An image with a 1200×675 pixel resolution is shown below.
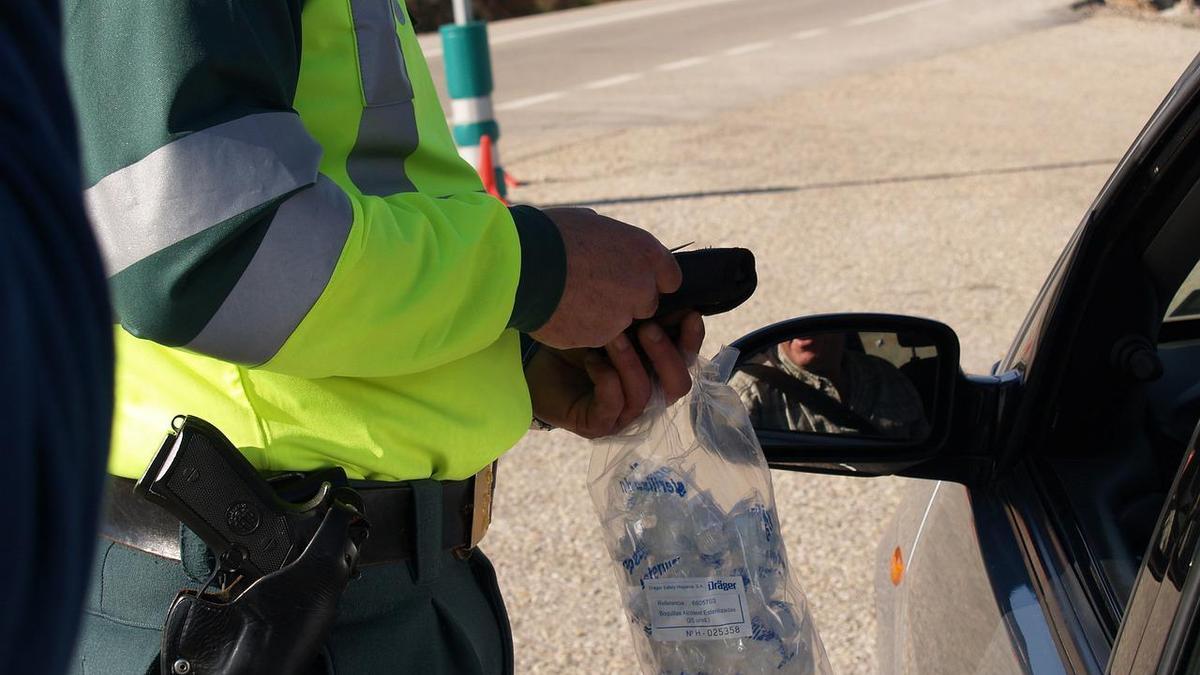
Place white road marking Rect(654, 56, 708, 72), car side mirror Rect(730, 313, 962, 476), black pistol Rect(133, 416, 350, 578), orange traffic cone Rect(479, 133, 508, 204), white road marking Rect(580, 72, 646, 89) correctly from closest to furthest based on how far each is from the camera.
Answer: black pistol Rect(133, 416, 350, 578) → car side mirror Rect(730, 313, 962, 476) → orange traffic cone Rect(479, 133, 508, 204) → white road marking Rect(580, 72, 646, 89) → white road marking Rect(654, 56, 708, 72)

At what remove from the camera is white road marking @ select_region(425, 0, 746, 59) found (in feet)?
58.5

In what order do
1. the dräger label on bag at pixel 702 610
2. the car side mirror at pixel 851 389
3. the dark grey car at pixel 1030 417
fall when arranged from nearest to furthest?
the dräger label on bag at pixel 702 610 < the dark grey car at pixel 1030 417 < the car side mirror at pixel 851 389

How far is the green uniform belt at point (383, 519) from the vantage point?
1358mm

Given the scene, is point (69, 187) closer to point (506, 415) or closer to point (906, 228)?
point (506, 415)

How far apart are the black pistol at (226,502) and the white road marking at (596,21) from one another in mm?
15300

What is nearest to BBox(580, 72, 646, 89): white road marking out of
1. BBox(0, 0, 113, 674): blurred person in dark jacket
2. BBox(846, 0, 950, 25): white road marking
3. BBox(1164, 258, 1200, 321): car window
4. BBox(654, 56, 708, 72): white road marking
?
BBox(654, 56, 708, 72): white road marking

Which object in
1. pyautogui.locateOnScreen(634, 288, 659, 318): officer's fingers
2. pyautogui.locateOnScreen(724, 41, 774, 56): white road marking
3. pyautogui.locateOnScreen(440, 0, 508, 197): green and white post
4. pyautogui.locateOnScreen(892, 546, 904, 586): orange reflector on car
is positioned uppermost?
pyautogui.locateOnScreen(634, 288, 659, 318): officer's fingers

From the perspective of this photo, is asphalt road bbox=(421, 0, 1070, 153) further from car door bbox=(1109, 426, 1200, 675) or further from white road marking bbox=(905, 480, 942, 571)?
car door bbox=(1109, 426, 1200, 675)

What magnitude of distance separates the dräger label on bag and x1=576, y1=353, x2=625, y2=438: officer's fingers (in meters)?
0.23

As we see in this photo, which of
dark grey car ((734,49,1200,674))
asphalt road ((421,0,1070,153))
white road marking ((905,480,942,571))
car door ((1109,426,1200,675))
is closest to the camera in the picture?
car door ((1109,426,1200,675))

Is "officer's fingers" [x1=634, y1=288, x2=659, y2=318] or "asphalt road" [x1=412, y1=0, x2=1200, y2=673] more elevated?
"officer's fingers" [x1=634, y1=288, x2=659, y2=318]

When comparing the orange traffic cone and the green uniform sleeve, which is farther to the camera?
the orange traffic cone

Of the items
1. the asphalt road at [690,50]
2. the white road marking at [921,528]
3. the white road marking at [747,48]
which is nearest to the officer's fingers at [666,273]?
the white road marking at [921,528]

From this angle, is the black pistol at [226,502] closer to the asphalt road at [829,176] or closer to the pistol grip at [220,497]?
the pistol grip at [220,497]
